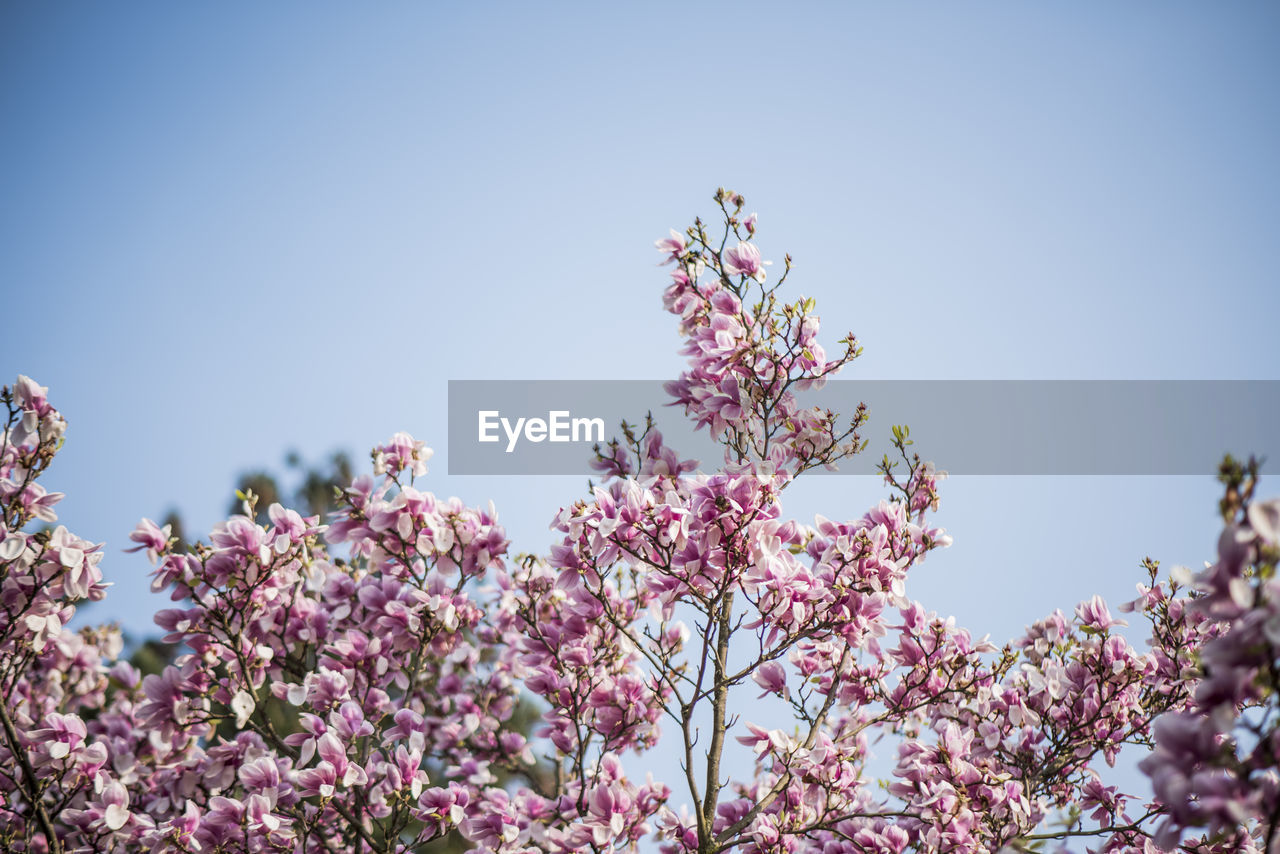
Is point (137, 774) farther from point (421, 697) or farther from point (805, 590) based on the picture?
point (805, 590)

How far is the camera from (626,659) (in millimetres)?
4328

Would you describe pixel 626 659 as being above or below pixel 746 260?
below

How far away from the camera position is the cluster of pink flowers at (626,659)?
131 inches

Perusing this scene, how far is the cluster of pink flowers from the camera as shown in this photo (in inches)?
131

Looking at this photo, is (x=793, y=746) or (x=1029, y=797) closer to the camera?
(x=793, y=746)

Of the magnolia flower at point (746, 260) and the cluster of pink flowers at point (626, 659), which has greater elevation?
the magnolia flower at point (746, 260)

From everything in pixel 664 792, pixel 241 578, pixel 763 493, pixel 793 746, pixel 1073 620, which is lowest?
pixel 664 792

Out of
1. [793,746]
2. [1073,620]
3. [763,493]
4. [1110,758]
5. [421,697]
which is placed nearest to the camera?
[763,493]

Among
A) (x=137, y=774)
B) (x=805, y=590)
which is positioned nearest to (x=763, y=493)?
(x=805, y=590)

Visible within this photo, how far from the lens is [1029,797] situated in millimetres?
3820

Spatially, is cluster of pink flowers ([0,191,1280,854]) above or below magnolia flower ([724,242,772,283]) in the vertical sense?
below

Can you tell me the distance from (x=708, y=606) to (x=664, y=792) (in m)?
1.45

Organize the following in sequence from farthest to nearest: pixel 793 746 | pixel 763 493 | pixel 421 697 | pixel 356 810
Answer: pixel 421 697, pixel 356 810, pixel 793 746, pixel 763 493

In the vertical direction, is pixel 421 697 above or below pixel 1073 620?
below
